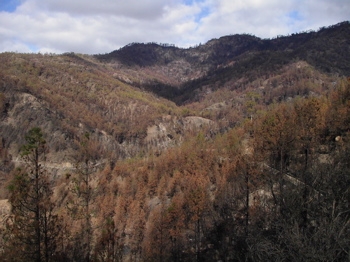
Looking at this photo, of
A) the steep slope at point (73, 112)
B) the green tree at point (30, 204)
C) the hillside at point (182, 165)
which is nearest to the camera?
the green tree at point (30, 204)

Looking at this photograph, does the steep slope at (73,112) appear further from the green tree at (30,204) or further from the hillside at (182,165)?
the green tree at (30,204)

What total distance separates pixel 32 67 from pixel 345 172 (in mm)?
172527

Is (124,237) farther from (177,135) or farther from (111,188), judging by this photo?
(177,135)

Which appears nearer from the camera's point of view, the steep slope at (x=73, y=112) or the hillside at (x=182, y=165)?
the hillside at (x=182, y=165)

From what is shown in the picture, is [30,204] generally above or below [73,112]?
below

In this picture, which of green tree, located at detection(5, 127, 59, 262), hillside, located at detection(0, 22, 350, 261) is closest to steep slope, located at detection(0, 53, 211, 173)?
hillside, located at detection(0, 22, 350, 261)

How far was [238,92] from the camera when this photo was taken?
192875 mm

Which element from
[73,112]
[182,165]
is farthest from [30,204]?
[73,112]

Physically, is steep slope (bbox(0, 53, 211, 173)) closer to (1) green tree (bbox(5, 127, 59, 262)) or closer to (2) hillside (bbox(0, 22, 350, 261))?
(2) hillside (bbox(0, 22, 350, 261))

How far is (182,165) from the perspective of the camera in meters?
64.2

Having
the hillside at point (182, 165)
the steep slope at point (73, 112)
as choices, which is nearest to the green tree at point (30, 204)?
the hillside at point (182, 165)

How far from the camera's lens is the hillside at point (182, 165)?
1503cm

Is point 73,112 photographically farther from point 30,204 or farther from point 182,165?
point 30,204

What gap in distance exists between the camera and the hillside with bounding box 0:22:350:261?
15031 mm
